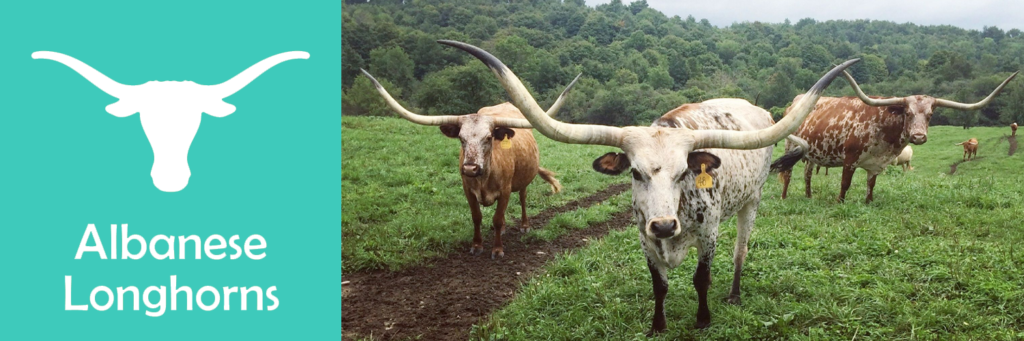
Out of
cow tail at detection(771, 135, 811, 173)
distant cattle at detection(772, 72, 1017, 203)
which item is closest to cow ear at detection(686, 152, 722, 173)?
cow tail at detection(771, 135, 811, 173)

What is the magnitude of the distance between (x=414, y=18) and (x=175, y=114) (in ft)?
250

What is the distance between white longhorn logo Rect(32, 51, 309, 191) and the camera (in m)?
3.67

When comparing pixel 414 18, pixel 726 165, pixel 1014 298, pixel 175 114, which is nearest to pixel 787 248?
pixel 1014 298

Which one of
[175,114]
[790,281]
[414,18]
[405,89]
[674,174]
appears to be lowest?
[790,281]

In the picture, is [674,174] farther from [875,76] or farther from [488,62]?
[875,76]

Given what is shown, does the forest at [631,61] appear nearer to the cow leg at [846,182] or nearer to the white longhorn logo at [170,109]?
the cow leg at [846,182]

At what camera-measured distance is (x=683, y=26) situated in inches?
4102

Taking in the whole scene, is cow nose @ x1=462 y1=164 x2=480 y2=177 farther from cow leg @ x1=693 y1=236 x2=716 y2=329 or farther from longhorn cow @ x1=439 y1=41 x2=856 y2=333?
cow leg @ x1=693 y1=236 x2=716 y2=329

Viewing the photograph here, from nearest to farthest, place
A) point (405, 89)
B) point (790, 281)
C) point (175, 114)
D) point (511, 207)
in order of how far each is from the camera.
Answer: point (175, 114) < point (790, 281) < point (511, 207) < point (405, 89)

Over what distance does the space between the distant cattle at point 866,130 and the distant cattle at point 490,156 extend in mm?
4000

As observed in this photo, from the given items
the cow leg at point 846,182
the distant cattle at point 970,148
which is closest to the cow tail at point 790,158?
the cow leg at point 846,182

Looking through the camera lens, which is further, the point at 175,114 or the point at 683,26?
the point at 683,26

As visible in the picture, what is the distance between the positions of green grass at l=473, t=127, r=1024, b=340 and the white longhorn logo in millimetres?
2590

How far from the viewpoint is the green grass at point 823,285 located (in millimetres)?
3992
